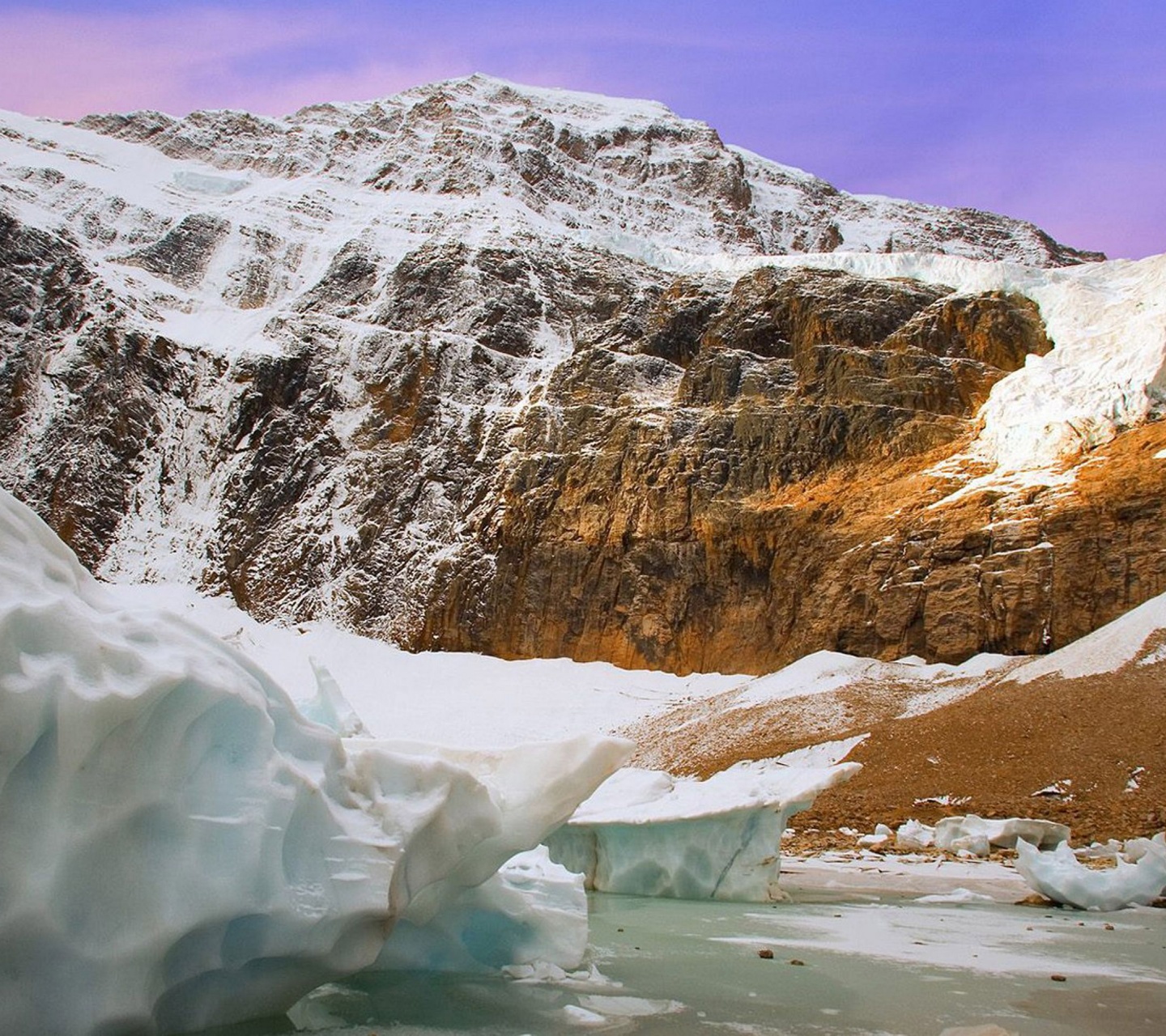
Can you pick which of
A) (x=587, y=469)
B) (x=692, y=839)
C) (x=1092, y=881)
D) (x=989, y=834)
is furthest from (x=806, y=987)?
(x=587, y=469)

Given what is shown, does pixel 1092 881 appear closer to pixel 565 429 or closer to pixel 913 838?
pixel 913 838

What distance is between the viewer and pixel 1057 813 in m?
13.8

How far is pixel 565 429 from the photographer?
38250mm

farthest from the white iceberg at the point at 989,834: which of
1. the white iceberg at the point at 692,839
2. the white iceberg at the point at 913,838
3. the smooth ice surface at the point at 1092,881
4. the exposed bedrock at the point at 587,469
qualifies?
the exposed bedrock at the point at 587,469

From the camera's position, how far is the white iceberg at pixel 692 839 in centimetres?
887

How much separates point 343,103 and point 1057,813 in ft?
265

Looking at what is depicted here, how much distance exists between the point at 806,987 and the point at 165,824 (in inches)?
125

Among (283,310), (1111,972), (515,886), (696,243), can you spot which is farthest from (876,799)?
(696,243)

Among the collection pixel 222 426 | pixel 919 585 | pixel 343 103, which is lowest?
pixel 919 585

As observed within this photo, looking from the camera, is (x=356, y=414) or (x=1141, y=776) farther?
(x=356, y=414)

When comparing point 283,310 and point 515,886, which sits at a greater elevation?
point 283,310

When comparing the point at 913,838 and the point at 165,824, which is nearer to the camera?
the point at 165,824

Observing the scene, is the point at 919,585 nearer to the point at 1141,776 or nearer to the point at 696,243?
the point at 1141,776

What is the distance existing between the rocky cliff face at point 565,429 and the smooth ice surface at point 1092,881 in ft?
60.5
